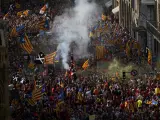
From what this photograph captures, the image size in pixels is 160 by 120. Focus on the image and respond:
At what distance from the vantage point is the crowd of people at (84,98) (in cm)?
2506

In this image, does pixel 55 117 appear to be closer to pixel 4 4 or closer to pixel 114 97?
pixel 114 97

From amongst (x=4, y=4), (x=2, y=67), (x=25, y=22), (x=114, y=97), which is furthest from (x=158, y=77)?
(x=4, y=4)

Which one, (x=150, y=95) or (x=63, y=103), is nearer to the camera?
(x=63, y=103)

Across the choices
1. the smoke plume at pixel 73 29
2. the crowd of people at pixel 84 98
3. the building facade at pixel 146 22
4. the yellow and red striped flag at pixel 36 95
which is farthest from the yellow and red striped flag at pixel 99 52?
the yellow and red striped flag at pixel 36 95

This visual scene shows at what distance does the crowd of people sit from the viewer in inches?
987

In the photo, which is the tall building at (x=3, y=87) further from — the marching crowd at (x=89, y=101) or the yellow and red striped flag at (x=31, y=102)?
the yellow and red striped flag at (x=31, y=102)

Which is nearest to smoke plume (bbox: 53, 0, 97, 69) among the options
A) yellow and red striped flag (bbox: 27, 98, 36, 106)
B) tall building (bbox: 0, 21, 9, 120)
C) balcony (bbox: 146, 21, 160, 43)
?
balcony (bbox: 146, 21, 160, 43)

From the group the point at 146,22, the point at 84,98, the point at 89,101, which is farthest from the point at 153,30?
the point at 89,101

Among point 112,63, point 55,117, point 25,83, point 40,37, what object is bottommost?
point 55,117

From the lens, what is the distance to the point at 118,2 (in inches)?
2355

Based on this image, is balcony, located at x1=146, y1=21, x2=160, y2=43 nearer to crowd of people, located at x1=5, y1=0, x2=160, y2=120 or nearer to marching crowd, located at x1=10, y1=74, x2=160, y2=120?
crowd of people, located at x1=5, y1=0, x2=160, y2=120

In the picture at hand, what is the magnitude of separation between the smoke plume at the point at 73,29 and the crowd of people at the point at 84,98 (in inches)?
343

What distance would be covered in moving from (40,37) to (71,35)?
3.04 m

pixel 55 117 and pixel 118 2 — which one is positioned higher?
pixel 118 2
